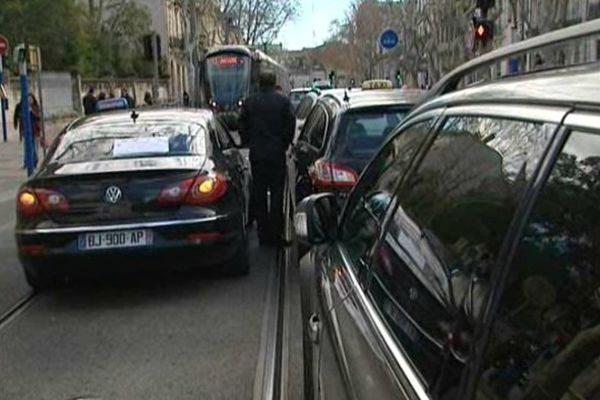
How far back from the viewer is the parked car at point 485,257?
1.58m

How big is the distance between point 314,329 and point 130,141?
4.38 meters

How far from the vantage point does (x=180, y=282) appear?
756 cm

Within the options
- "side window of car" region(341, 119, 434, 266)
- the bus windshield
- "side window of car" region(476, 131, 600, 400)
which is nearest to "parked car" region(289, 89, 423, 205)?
"side window of car" region(341, 119, 434, 266)

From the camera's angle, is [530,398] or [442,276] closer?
[530,398]

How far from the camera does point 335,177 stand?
7.49 metres

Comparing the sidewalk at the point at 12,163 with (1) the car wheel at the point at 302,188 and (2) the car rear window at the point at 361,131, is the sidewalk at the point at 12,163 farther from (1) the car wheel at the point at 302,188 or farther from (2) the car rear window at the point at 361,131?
(2) the car rear window at the point at 361,131

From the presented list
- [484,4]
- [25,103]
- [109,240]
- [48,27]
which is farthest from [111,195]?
[48,27]

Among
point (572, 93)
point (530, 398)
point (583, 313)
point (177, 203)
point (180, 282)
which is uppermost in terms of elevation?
point (572, 93)

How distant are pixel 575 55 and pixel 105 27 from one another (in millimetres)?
56925

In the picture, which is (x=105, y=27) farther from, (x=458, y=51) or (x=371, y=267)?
(x=371, y=267)

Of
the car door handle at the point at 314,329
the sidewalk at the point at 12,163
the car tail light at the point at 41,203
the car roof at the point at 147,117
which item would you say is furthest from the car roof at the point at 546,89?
the sidewalk at the point at 12,163

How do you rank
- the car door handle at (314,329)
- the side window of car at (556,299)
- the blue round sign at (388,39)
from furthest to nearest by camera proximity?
the blue round sign at (388,39), the car door handle at (314,329), the side window of car at (556,299)

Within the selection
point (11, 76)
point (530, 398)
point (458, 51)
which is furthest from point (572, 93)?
point (458, 51)

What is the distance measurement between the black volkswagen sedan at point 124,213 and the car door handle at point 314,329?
3.32m
